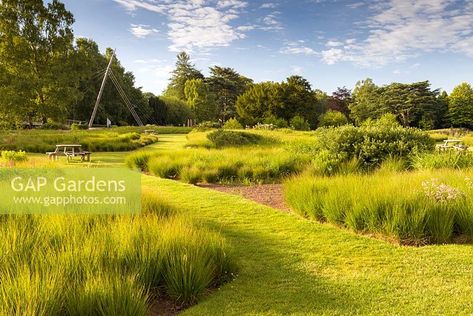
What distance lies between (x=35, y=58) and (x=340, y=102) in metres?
53.0

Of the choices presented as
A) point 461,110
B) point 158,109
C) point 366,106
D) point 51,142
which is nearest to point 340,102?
point 366,106

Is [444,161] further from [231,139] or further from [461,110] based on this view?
[461,110]

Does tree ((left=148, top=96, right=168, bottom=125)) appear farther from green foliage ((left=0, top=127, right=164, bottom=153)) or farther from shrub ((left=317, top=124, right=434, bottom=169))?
shrub ((left=317, top=124, right=434, bottom=169))

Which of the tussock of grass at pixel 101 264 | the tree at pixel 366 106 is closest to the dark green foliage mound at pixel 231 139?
the tussock of grass at pixel 101 264

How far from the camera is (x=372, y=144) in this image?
34.8 ft

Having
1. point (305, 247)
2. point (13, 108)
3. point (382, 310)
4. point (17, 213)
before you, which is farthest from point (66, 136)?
point (382, 310)

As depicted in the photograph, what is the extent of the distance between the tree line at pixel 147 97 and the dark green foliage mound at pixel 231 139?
9085 millimetres

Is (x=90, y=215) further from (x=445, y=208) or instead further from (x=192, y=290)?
(x=445, y=208)

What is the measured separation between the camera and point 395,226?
5168 mm

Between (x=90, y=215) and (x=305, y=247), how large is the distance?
2.66 m

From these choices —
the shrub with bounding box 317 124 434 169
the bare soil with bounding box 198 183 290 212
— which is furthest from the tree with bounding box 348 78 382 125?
the bare soil with bounding box 198 183 290 212

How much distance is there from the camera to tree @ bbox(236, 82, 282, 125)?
4303 centimetres

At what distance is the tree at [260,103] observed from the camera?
141ft

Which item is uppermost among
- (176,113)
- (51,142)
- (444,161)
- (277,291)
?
(176,113)
